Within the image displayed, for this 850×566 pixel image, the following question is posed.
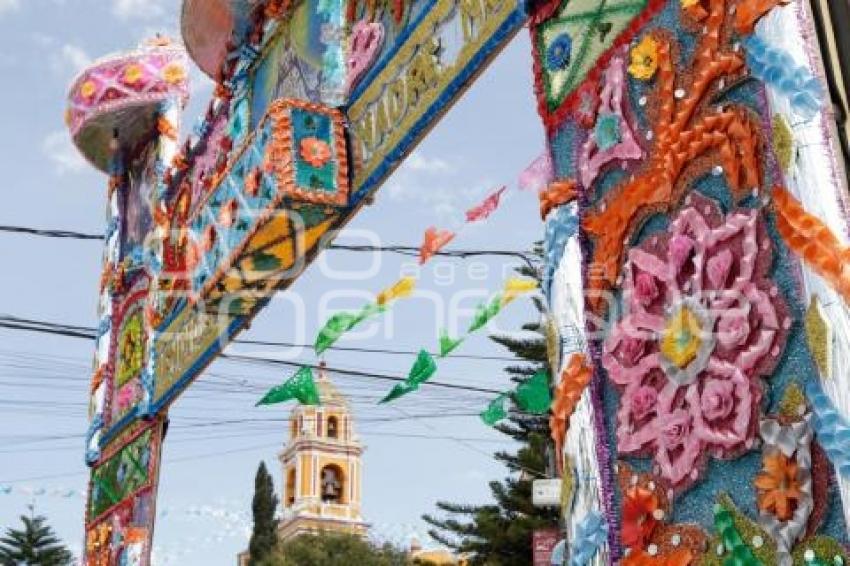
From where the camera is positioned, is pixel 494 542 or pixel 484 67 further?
pixel 494 542

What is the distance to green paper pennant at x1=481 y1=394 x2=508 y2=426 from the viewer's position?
677 cm

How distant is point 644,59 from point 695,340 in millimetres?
960

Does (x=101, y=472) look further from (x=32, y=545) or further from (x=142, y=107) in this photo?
(x=32, y=545)

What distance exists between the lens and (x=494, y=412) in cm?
679

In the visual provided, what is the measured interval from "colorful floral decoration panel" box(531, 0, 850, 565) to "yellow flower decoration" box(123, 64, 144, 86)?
264 inches

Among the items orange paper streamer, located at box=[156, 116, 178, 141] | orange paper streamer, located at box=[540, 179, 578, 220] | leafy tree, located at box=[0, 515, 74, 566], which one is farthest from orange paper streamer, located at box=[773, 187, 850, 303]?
leafy tree, located at box=[0, 515, 74, 566]

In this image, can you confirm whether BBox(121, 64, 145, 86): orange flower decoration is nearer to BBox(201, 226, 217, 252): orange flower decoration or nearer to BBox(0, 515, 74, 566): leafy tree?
BBox(201, 226, 217, 252): orange flower decoration

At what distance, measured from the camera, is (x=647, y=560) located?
309 cm

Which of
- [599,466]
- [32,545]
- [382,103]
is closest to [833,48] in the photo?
[599,466]

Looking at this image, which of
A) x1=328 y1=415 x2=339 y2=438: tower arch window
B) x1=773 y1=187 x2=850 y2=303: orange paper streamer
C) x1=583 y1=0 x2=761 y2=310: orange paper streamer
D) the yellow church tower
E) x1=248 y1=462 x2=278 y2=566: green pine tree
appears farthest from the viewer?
x1=328 y1=415 x2=339 y2=438: tower arch window

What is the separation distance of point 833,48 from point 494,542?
14.8 metres

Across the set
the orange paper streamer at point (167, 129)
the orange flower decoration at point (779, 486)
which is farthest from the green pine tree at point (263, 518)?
the orange flower decoration at point (779, 486)

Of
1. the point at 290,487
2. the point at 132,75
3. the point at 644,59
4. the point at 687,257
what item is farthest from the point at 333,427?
the point at 687,257

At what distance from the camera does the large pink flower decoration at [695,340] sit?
289 cm
